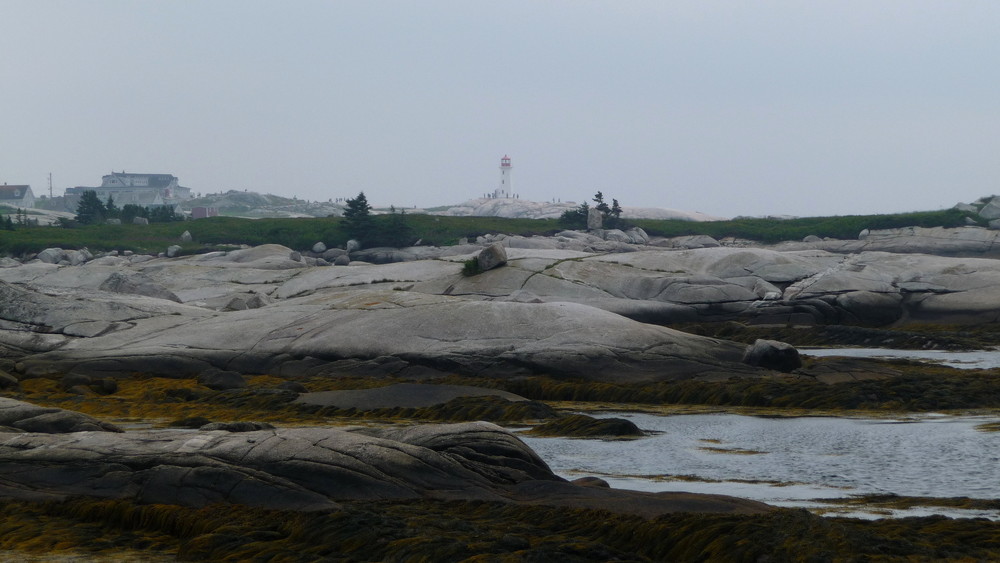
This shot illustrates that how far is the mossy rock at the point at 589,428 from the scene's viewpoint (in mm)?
23141

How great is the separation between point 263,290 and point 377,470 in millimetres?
41139

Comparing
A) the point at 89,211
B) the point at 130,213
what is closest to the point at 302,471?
the point at 89,211

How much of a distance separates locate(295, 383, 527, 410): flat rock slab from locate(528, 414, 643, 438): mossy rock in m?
3.46

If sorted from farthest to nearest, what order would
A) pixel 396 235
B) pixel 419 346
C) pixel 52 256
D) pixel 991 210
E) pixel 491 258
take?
pixel 991 210 → pixel 396 235 → pixel 52 256 → pixel 491 258 → pixel 419 346

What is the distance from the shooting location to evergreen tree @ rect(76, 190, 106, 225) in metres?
112

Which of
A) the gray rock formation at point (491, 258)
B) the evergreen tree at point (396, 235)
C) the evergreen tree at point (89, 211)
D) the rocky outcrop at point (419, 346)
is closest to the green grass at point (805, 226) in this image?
the evergreen tree at point (396, 235)

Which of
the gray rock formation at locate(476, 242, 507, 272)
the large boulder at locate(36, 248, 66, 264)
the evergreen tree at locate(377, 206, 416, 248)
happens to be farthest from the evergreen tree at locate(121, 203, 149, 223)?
the gray rock formation at locate(476, 242, 507, 272)

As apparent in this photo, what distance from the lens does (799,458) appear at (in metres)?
20.3

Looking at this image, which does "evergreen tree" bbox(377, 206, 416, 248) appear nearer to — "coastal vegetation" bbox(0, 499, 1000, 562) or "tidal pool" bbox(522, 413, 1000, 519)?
"tidal pool" bbox(522, 413, 1000, 519)

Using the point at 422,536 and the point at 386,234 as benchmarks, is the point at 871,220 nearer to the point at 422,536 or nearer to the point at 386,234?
the point at 386,234

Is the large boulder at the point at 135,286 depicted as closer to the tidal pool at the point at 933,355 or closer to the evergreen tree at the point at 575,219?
the tidal pool at the point at 933,355

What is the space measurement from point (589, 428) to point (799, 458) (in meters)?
4.77

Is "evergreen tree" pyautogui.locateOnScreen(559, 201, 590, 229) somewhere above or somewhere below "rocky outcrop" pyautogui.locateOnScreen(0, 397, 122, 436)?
above

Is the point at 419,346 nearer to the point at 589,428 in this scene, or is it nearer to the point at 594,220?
the point at 589,428
